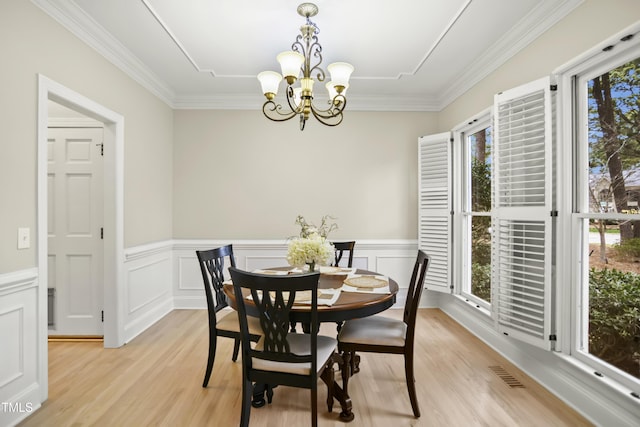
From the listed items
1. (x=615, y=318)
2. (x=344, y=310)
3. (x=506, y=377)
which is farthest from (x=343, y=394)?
(x=615, y=318)

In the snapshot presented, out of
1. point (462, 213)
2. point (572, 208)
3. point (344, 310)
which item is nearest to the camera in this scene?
point (344, 310)

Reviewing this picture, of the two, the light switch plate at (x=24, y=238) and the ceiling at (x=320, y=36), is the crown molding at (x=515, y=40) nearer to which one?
the ceiling at (x=320, y=36)

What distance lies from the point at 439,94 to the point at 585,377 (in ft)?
11.1

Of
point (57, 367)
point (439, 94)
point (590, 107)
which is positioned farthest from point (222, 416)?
point (439, 94)

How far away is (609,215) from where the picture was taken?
2.06 m

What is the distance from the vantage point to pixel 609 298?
2.12 meters

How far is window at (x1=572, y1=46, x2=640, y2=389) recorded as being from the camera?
196 centimetres

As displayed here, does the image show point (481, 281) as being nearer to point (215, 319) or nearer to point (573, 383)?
point (573, 383)

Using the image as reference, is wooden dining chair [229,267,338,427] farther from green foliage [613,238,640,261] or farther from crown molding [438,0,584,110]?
crown molding [438,0,584,110]

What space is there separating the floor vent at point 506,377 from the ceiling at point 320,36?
2.62 meters

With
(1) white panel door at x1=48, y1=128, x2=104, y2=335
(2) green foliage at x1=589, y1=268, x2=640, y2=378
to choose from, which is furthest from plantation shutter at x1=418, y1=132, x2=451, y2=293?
(1) white panel door at x1=48, y1=128, x2=104, y2=335

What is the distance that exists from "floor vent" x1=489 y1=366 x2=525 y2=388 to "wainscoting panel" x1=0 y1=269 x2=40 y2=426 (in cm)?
325

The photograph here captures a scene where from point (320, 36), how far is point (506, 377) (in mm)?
3143

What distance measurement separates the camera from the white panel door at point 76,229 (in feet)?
11.2
